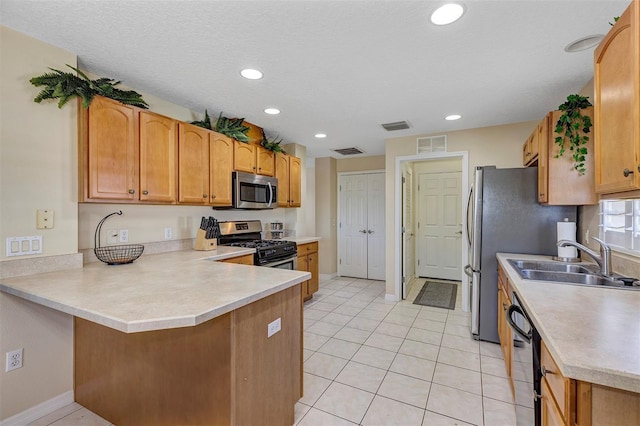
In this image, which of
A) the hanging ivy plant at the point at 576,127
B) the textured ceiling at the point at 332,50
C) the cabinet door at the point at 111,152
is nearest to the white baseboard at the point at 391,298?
the textured ceiling at the point at 332,50

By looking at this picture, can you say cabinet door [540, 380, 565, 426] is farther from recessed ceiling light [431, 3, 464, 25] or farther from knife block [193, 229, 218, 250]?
knife block [193, 229, 218, 250]

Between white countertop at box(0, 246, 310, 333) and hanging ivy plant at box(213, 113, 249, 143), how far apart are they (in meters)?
1.59

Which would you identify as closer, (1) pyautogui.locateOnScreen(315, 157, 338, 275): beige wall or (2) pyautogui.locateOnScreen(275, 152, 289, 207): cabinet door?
(2) pyautogui.locateOnScreen(275, 152, 289, 207): cabinet door

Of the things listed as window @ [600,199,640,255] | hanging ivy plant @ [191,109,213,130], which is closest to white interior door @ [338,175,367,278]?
hanging ivy plant @ [191,109,213,130]

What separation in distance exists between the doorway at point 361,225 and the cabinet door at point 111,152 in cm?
398

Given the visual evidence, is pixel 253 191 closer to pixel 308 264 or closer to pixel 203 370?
pixel 308 264

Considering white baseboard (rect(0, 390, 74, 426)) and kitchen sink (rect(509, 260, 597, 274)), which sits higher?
kitchen sink (rect(509, 260, 597, 274))

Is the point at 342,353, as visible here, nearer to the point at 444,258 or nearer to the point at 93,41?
the point at 93,41

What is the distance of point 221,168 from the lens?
3.07 m

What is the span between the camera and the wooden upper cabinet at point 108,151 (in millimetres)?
2008

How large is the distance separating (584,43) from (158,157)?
3.20 metres

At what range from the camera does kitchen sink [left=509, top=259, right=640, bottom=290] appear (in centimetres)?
177

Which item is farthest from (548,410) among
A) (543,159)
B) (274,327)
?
(543,159)

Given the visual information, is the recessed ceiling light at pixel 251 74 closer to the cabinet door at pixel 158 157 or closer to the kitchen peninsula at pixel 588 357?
the cabinet door at pixel 158 157
